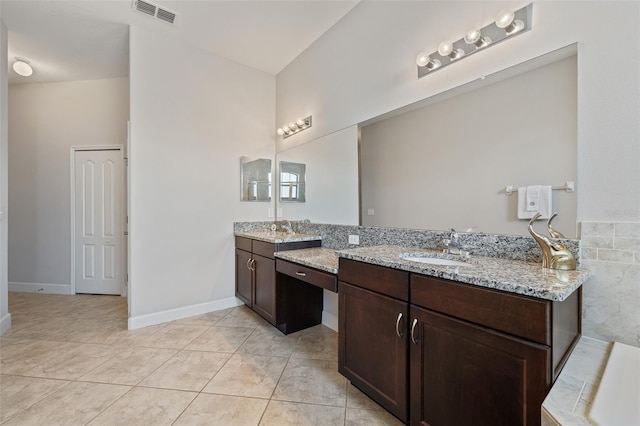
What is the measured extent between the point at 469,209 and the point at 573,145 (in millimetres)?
568

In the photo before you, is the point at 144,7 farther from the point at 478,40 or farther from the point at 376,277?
the point at 376,277

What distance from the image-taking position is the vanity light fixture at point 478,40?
1.41m

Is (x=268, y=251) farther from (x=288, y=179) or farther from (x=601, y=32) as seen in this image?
(x=601, y=32)

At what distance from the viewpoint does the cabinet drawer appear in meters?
1.82

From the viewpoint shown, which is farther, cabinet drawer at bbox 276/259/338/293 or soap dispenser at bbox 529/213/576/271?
cabinet drawer at bbox 276/259/338/293

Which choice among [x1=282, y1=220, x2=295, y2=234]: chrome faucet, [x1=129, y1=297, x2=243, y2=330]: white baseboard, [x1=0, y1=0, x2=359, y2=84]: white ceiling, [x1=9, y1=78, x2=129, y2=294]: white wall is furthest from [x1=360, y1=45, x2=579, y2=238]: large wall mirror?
[x1=9, y1=78, x2=129, y2=294]: white wall

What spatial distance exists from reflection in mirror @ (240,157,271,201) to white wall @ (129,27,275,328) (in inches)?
3.1

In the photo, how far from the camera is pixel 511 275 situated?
1.08 m

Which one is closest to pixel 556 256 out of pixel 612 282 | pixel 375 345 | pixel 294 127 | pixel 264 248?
pixel 612 282

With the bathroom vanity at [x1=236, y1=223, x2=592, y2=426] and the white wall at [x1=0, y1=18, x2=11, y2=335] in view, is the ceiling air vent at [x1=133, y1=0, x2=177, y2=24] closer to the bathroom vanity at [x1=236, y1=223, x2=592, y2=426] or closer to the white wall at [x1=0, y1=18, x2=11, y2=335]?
the white wall at [x1=0, y1=18, x2=11, y2=335]

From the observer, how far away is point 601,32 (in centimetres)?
120

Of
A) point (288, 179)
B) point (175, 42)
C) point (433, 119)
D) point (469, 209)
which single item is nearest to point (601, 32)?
point (433, 119)

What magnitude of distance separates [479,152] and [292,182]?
6.97ft

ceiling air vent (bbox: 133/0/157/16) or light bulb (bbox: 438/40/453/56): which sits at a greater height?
ceiling air vent (bbox: 133/0/157/16)
